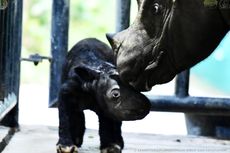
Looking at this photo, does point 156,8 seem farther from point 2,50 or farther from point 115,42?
point 2,50

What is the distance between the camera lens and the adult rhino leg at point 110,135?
8.62 ft

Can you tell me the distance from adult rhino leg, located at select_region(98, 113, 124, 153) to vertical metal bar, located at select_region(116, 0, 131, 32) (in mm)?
697

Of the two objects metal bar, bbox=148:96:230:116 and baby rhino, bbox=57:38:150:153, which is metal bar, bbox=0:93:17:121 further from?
metal bar, bbox=148:96:230:116

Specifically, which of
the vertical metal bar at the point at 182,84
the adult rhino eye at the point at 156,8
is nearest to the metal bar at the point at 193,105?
the vertical metal bar at the point at 182,84

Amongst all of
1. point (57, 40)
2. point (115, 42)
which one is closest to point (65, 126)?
point (115, 42)

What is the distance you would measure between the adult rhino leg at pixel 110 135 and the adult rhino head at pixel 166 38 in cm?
36

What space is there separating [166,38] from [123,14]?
1080mm

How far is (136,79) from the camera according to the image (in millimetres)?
2270

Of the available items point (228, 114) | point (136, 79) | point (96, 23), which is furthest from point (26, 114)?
point (96, 23)

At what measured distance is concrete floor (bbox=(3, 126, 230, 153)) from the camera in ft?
9.34

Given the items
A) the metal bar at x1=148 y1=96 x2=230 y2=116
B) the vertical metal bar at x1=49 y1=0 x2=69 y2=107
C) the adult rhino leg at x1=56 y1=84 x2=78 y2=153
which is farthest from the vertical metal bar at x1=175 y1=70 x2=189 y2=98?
the adult rhino leg at x1=56 y1=84 x2=78 y2=153

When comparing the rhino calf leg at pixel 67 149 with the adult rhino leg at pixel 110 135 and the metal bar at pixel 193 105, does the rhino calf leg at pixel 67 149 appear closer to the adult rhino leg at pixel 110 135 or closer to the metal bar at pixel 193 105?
the adult rhino leg at pixel 110 135

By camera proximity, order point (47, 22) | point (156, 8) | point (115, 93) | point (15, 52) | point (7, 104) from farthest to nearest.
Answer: point (47, 22), point (15, 52), point (7, 104), point (115, 93), point (156, 8)

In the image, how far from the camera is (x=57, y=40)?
328 cm
